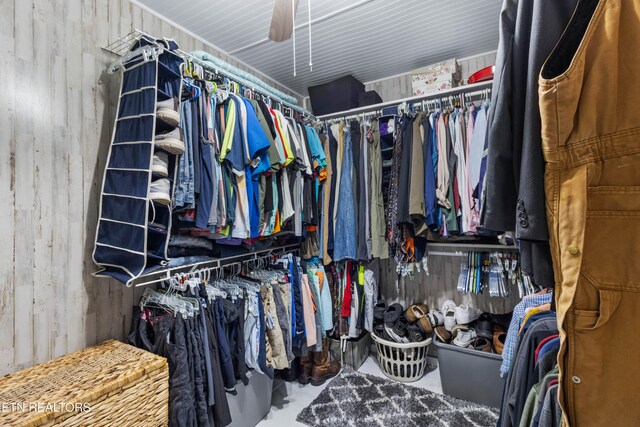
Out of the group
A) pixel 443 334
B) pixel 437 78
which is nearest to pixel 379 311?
pixel 443 334

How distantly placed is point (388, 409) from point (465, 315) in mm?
856

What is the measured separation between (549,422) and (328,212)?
183 cm

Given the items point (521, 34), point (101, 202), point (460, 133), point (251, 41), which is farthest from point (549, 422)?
point (251, 41)

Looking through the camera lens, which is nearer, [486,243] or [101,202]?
[101,202]

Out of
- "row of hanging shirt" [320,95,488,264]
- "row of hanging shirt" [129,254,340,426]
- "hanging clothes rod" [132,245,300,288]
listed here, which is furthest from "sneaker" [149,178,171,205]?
"row of hanging shirt" [320,95,488,264]

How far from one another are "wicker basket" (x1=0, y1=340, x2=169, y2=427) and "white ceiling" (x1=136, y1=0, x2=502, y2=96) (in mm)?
1947

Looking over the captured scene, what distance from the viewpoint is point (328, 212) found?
2.47m

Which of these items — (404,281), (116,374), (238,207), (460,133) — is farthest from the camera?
(404,281)

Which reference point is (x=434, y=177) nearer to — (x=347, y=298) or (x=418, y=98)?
(x=418, y=98)

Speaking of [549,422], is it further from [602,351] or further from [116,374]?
[116,374]

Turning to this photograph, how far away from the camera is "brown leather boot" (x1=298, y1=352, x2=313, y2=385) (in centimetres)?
241

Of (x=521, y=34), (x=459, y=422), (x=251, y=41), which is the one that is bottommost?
(x=459, y=422)

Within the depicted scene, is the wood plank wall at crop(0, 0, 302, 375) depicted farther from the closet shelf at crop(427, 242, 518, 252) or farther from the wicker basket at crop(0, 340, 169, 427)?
the closet shelf at crop(427, 242, 518, 252)

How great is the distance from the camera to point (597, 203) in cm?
59
